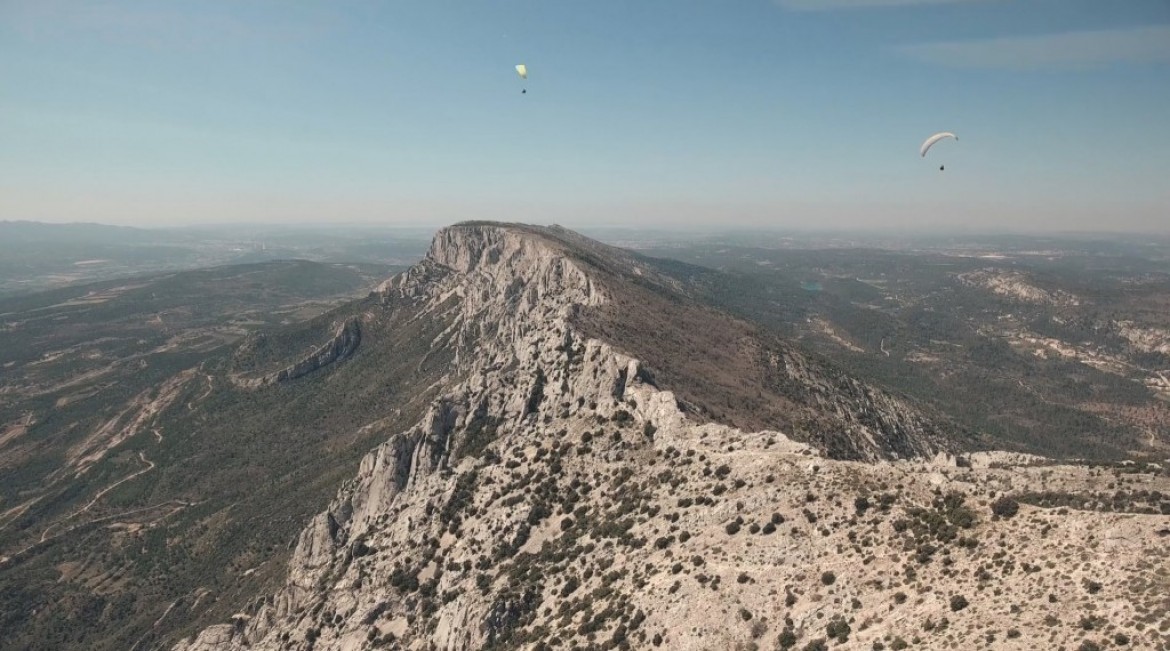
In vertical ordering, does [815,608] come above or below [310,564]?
above

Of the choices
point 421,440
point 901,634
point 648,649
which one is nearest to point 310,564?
point 421,440

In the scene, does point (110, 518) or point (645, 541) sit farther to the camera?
point (110, 518)

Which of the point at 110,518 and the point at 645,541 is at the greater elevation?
the point at 645,541

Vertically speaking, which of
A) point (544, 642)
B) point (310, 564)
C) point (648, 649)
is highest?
point (648, 649)

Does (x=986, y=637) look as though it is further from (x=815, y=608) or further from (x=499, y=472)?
(x=499, y=472)

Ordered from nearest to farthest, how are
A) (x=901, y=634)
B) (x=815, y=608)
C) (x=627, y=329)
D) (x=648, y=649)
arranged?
(x=901, y=634)
(x=815, y=608)
(x=648, y=649)
(x=627, y=329)

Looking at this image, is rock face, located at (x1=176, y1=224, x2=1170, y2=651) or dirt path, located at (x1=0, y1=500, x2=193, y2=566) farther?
dirt path, located at (x1=0, y1=500, x2=193, y2=566)

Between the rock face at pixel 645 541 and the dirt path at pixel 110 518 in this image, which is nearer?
the rock face at pixel 645 541

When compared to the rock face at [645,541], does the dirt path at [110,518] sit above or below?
below
